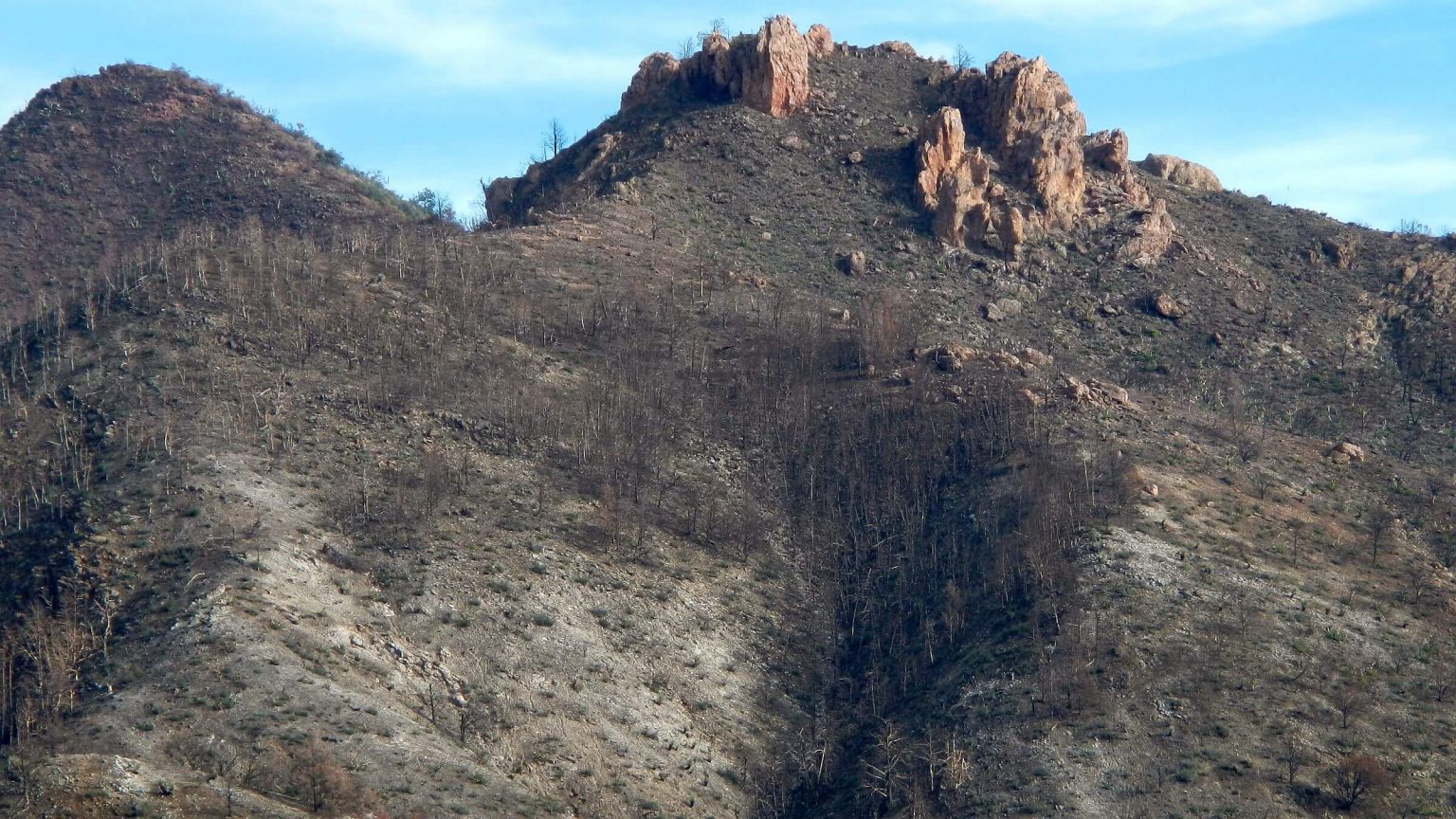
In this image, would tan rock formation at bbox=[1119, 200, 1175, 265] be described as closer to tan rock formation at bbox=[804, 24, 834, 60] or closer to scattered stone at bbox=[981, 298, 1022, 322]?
scattered stone at bbox=[981, 298, 1022, 322]

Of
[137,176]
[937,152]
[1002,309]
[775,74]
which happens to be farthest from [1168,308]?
[137,176]

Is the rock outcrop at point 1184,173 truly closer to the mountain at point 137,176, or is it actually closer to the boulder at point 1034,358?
the boulder at point 1034,358

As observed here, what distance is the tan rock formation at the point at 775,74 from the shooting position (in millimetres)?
104562

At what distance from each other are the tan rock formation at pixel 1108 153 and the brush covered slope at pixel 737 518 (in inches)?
196

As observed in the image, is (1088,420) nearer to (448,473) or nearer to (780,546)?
(780,546)

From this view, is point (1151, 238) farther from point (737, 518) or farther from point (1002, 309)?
point (737, 518)

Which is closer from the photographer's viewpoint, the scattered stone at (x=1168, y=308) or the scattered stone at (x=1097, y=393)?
the scattered stone at (x=1097, y=393)

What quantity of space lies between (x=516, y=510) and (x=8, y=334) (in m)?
30.0

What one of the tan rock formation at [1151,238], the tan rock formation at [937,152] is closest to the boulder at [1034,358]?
Result: the tan rock formation at [1151,238]

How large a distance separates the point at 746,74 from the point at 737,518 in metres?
48.2

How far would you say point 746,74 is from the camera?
105m

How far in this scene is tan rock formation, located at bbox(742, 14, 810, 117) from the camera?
104562 millimetres

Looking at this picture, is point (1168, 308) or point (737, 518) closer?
point (737, 518)

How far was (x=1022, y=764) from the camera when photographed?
49.3m
